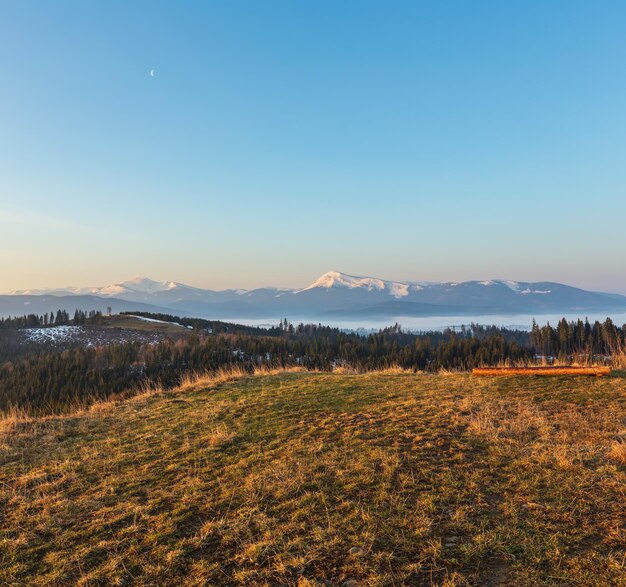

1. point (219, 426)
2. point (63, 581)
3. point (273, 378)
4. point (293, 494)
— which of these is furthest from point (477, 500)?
point (273, 378)

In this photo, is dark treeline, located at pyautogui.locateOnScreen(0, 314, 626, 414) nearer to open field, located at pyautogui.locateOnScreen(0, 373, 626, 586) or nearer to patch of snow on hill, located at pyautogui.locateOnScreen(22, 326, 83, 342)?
patch of snow on hill, located at pyautogui.locateOnScreen(22, 326, 83, 342)

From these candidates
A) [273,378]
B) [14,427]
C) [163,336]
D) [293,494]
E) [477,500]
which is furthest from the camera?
[163,336]

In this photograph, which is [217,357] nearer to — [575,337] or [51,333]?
[51,333]

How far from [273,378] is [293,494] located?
1344 centimetres

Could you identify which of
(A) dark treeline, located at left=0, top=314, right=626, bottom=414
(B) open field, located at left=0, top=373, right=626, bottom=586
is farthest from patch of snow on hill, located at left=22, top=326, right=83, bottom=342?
(B) open field, located at left=0, top=373, right=626, bottom=586

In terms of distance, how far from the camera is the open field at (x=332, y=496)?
17.1 ft

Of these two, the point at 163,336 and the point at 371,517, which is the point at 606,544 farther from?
the point at 163,336

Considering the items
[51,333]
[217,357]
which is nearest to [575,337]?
[217,357]

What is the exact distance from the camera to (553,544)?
535 cm

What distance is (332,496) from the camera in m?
7.12

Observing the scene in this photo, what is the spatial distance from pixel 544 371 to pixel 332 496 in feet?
44.4

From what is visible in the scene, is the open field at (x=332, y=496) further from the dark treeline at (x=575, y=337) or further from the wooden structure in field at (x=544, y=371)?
the dark treeline at (x=575, y=337)

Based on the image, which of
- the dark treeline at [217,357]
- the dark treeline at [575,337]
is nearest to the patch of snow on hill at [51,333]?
the dark treeline at [217,357]

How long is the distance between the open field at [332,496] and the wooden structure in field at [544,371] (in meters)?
2.27
